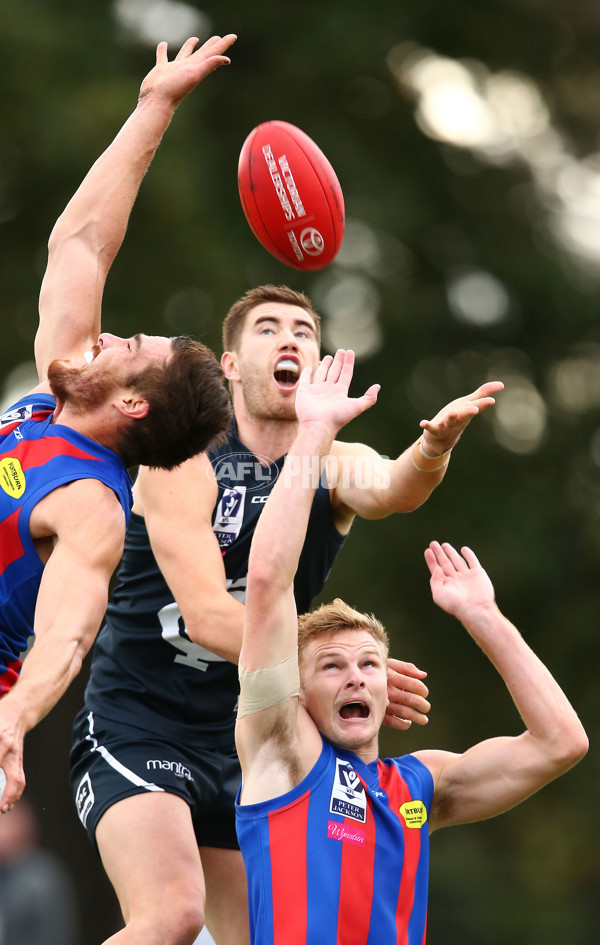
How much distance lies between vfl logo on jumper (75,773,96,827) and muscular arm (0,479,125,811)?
4.25 ft

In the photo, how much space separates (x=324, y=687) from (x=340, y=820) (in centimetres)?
44

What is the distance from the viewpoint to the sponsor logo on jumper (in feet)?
15.7

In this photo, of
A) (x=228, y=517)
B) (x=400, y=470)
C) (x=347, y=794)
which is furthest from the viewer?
(x=228, y=517)

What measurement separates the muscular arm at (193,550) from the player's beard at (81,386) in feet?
2.73

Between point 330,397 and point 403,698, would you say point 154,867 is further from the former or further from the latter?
point 330,397

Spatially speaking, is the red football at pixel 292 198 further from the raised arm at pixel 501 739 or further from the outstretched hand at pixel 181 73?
the raised arm at pixel 501 739

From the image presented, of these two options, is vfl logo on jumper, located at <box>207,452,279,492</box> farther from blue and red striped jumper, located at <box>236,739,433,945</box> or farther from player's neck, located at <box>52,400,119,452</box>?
blue and red striped jumper, located at <box>236,739,433,945</box>

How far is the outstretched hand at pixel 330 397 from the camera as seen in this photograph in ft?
15.0

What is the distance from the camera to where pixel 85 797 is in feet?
18.5

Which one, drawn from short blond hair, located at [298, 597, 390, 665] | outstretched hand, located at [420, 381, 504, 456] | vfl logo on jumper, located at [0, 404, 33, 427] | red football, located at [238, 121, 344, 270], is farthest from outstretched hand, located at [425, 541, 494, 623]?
red football, located at [238, 121, 344, 270]

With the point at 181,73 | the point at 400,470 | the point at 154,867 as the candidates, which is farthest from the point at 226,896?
the point at 181,73

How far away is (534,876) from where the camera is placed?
595 inches

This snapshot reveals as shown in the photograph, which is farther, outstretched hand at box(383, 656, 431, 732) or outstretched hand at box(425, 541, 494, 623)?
outstretched hand at box(383, 656, 431, 732)

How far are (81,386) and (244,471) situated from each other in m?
1.26
